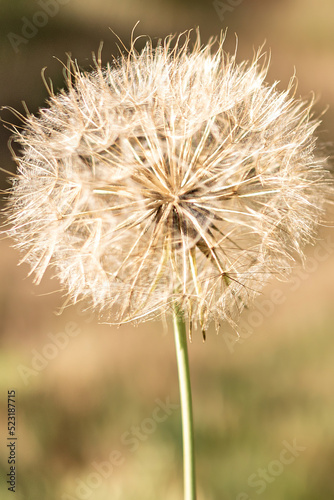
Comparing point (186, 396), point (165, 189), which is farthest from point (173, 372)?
point (165, 189)

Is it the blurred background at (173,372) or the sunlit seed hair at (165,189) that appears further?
the blurred background at (173,372)

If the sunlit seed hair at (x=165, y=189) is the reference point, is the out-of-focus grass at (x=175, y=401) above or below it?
below

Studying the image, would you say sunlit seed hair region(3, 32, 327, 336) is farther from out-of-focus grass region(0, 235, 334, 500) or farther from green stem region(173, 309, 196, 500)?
out-of-focus grass region(0, 235, 334, 500)

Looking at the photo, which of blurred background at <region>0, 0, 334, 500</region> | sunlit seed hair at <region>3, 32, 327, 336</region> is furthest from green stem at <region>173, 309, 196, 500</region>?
blurred background at <region>0, 0, 334, 500</region>

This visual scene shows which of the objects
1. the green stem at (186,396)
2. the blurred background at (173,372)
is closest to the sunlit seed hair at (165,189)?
the green stem at (186,396)

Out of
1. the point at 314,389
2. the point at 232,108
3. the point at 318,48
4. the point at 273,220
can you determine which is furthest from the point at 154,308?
the point at 318,48

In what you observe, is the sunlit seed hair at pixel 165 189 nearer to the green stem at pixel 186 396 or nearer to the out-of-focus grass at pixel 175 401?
the green stem at pixel 186 396
